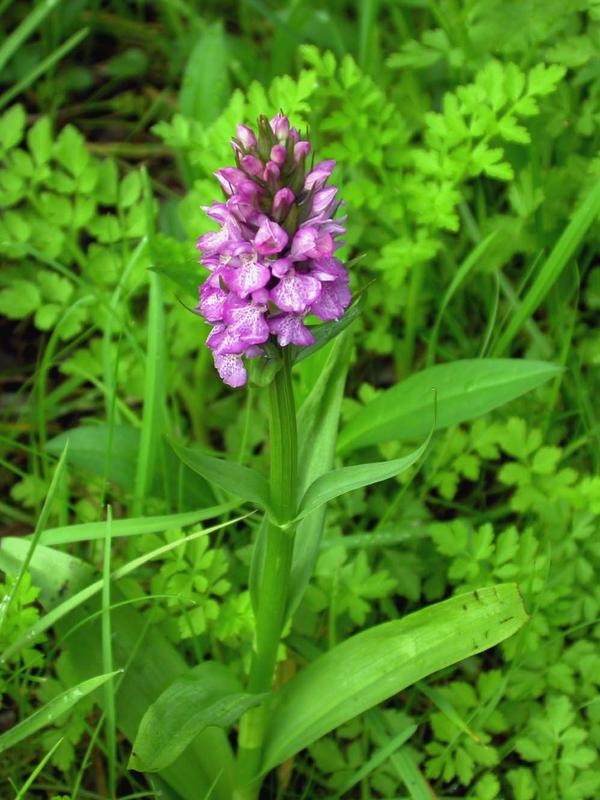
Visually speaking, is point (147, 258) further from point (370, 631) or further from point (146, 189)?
point (370, 631)

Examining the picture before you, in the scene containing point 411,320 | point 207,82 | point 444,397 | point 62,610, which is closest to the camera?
point 62,610

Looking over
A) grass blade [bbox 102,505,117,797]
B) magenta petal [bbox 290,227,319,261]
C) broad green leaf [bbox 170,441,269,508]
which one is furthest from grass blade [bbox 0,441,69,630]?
magenta petal [bbox 290,227,319,261]

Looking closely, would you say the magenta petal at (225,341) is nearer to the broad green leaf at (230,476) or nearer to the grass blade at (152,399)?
the broad green leaf at (230,476)

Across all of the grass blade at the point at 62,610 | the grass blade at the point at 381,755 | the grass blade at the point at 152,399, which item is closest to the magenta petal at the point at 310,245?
the grass blade at the point at 62,610

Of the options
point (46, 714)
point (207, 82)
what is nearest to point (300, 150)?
point (46, 714)

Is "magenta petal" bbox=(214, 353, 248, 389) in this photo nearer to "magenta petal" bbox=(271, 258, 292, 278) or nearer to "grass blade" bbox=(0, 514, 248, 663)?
"magenta petal" bbox=(271, 258, 292, 278)

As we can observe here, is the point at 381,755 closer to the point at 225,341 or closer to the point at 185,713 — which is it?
the point at 185,713
